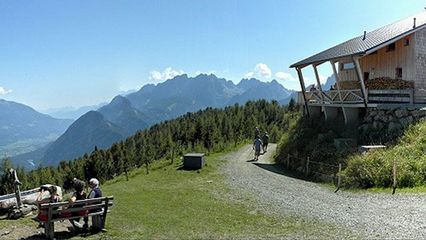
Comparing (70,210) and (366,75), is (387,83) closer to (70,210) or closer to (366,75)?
(366,75)

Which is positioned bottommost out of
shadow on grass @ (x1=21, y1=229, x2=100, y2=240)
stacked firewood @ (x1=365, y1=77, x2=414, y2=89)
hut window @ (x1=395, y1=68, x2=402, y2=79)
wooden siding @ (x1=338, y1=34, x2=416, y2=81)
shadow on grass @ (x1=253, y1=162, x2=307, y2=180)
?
shadow on grass @ (x1=253, y1=162, x2=307, y2=180)

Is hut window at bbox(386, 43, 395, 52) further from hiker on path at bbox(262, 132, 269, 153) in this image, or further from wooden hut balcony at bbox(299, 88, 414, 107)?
hiker on path at bbox(262, 132, 269, 153)

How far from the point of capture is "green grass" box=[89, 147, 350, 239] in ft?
39.3

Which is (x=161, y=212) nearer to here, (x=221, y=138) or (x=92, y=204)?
(x=92, y=204)

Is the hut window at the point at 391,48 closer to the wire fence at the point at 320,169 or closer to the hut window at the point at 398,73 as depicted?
the hut window at the point at 398,73

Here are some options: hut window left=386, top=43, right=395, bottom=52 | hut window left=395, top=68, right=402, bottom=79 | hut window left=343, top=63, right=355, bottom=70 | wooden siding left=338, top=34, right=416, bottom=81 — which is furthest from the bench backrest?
hut window left=343, top=63, right=355, bottom=70

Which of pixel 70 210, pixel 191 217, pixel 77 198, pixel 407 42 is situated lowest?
pixel 191 217

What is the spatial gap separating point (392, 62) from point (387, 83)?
1.77 m

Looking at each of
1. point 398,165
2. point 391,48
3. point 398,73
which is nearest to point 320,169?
point 398,165

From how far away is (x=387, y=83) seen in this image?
1087 inches

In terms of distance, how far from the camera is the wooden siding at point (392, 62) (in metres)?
26.5

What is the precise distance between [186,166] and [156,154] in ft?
112

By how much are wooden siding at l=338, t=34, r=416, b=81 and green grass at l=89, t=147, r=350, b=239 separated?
1490cm

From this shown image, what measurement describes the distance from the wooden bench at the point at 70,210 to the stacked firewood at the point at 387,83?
2158 cm
